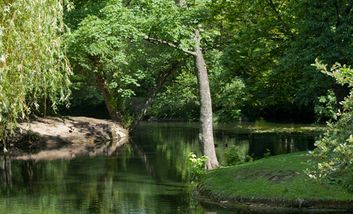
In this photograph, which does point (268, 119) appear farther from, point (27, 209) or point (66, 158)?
point (27, 209)

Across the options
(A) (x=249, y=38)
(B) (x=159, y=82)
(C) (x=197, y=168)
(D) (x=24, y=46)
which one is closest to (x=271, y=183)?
(C) (x=197, y=168)

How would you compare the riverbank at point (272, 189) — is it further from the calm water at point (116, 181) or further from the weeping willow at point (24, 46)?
the weeping willow at point (24, 46)

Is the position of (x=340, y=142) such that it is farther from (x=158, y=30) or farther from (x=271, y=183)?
(x=158, y=30)

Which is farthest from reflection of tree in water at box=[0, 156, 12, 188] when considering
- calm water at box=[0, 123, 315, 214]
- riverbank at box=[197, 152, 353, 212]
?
riverbank at box=[197, 152, 353, 212]

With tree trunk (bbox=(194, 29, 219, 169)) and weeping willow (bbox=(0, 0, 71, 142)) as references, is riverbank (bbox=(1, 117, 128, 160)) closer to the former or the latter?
tree trunk (bbox=(194, 29, 219, 169))

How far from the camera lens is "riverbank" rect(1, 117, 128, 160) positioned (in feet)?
120

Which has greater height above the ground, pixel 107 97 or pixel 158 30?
pixel 158 30

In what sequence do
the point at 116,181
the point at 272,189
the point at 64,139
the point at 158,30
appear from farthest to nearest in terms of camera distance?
the point at 64,139
the point at 116,181
the point at 158,30
the point at 272,189

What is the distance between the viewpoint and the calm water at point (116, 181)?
18750 mm

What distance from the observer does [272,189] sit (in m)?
18.0

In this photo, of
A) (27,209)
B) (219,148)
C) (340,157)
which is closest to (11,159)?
(219,148)

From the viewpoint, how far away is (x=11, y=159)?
Answer: 3381 centimetres

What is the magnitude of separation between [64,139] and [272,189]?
26.0 m

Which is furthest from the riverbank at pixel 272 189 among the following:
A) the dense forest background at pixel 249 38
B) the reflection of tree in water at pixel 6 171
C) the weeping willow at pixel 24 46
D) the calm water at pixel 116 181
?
the reflection of tree in water at pixel 6 171
